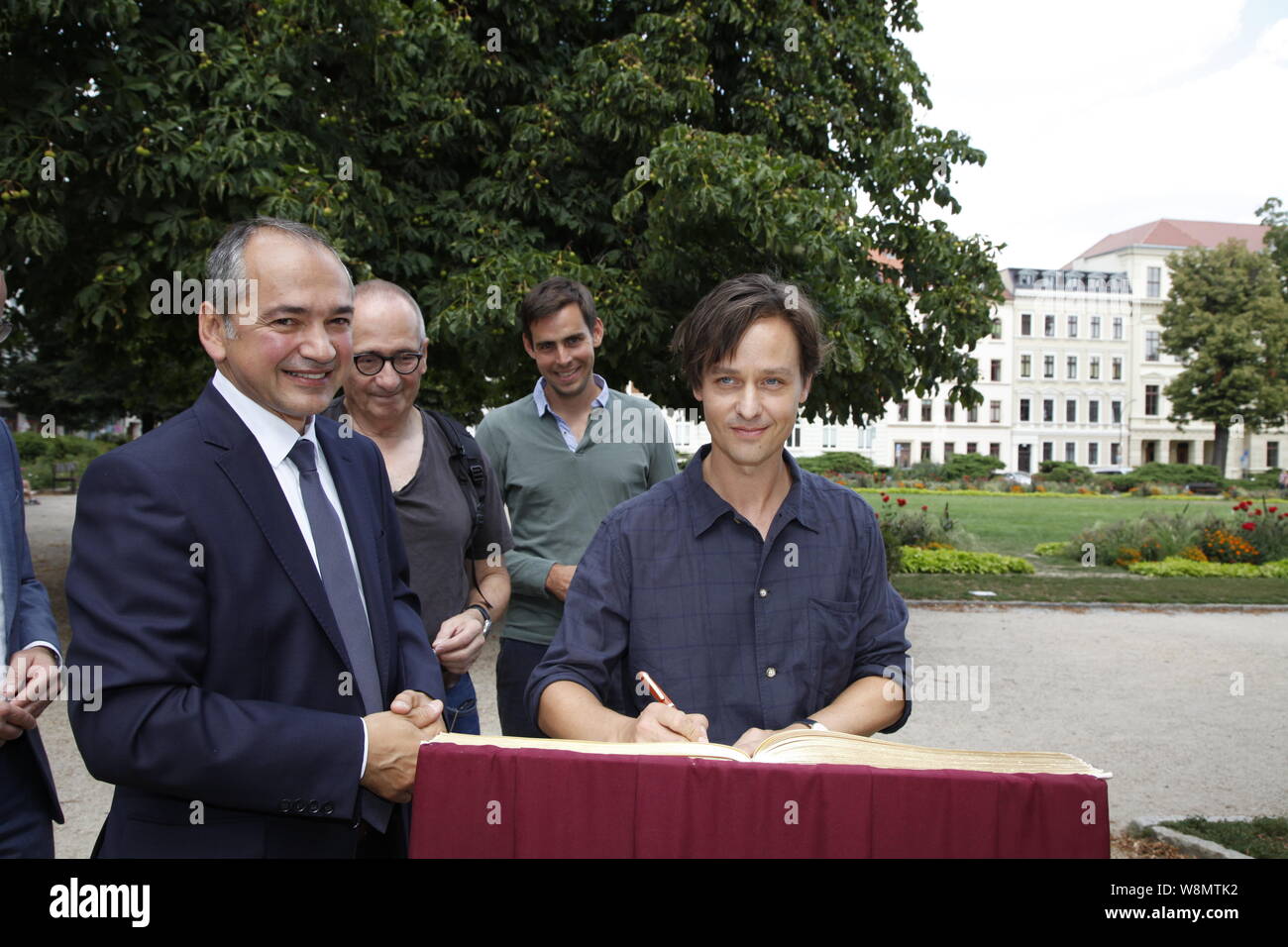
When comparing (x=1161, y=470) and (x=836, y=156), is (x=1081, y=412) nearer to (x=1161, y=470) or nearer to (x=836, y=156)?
(x=1161, y=470)

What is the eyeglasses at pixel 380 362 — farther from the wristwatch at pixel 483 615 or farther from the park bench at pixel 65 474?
the park bench at pixel 65 474

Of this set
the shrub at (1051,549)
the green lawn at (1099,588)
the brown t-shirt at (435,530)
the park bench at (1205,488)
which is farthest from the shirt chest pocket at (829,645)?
the park bench at (1205,488)

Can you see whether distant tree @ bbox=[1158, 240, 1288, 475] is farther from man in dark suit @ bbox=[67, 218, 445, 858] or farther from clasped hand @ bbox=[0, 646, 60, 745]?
clasped hand @ bbox=[0, 646, 60, 745]

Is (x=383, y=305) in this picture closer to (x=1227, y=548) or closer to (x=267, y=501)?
(x=267, y=501)

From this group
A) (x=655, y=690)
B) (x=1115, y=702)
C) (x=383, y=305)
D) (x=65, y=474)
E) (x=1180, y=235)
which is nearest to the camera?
(x=655, y=690)

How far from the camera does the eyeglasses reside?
3227 millimetres

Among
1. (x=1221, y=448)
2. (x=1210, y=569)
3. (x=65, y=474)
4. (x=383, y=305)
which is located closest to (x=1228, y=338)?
(x=1221, y=448)

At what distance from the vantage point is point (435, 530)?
338 centimetres

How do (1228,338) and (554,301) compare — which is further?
(1228,338)

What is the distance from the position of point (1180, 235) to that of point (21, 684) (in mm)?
93313

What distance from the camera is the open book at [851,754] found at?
5.34 ft

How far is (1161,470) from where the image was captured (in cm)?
5903

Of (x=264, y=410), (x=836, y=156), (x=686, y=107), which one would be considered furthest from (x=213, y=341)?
(x=836, y=156)

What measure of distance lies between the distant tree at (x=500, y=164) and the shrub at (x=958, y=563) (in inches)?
274
